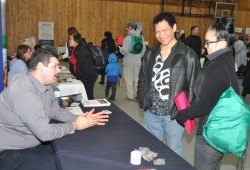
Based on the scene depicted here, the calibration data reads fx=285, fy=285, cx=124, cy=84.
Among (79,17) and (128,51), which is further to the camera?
(79,17)

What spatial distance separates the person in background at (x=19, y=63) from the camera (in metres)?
3.89

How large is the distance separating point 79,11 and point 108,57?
6738 millimetres

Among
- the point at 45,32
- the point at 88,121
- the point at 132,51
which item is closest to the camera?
the point at 88,121

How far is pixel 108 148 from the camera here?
1.82 metres

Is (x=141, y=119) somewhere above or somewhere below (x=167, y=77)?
below

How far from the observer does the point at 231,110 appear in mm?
1712

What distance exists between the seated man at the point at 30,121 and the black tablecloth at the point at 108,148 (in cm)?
13

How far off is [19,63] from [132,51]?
2.45 metres

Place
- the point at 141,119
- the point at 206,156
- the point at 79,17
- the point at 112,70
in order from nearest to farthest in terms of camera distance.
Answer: the point at 206,156 → the point at 141,119 → the point at 112,70 → the point at 79,17

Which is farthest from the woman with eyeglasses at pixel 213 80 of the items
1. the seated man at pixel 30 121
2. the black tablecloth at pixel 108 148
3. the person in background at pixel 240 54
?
the person in background at pixel 240 54

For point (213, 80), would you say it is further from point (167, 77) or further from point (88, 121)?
point (88, 121)

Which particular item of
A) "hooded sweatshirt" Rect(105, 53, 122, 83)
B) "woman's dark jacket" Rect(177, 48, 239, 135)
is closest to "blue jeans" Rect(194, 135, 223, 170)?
"woman's dark jacket" Rect(177, 48, 239, 135)

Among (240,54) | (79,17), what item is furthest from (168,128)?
(79,17)

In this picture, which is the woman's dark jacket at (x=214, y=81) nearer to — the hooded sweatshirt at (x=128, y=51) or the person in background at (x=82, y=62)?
the person in background at (x=82, y=62)
